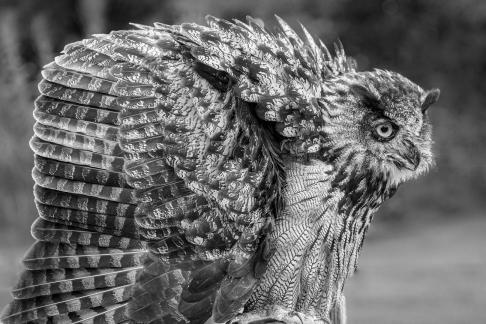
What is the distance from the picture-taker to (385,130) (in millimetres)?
4695

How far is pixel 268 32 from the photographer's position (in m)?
5.00

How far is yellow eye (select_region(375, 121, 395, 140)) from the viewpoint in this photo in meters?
4.68

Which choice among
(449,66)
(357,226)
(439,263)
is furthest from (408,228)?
(357,226)

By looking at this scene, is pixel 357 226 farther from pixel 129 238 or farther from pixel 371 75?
pixel 129 238

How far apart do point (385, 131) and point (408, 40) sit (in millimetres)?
10134

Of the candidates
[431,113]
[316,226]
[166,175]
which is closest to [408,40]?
[431,113]

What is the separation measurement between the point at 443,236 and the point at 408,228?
23.3 inches

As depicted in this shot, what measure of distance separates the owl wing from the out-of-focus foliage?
300 inches

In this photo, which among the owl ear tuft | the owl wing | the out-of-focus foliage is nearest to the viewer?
the owl wing

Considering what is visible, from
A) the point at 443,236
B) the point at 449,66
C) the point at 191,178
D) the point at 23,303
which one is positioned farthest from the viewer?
the point at 449,66

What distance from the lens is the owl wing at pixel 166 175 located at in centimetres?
450

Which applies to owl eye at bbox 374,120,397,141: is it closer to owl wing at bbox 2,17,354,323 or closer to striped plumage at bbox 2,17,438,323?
striped plumage at bbox 2,17,438,323

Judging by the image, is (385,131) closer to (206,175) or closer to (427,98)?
(427,98)

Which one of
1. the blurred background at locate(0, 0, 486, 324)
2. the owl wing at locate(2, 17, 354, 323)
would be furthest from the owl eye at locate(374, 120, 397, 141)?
the blurred background at locate(0, 0, 486, 324)
